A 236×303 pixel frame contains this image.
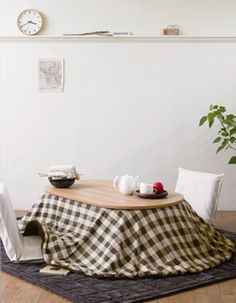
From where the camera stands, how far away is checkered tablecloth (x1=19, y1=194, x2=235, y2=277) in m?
4.29

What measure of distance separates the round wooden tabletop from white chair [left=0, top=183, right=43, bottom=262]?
456 mm

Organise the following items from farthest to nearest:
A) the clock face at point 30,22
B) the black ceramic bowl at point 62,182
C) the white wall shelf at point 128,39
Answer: the clock face at point 30,22, the white wall shelf at point 128,39, the black ceramic bowl at point 62,182

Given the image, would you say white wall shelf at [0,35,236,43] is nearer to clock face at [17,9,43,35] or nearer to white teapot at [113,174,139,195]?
clock face at [17,9,43,35]

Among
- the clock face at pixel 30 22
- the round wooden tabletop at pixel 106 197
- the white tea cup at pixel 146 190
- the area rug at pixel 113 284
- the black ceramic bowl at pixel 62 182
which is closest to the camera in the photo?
the area rug at pixel 113 284

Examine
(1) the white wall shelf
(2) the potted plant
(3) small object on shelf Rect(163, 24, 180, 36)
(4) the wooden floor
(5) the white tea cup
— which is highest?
(3) small object on shelf Rect(163, 24, 180, 36)

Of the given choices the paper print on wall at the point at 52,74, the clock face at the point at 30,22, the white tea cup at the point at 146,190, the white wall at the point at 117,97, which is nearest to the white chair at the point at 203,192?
the white tea cup at the point at 146,190

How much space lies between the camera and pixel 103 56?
22.9ft

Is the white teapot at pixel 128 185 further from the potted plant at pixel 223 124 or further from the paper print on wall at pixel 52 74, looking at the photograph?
the paper print on wall at pixel 52 74

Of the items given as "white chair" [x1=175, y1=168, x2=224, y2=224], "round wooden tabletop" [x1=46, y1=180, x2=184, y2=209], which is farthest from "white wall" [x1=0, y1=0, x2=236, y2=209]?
"round wooden tabletop" [x1=46, y1=180, x2=184, y2=209]

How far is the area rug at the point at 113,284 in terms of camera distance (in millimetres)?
3840

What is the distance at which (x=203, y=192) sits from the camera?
520 cm

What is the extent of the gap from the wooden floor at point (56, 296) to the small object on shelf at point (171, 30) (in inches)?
133

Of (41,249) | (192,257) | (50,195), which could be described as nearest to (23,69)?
(50,195)

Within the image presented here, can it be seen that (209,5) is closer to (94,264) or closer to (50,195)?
(50,195)
